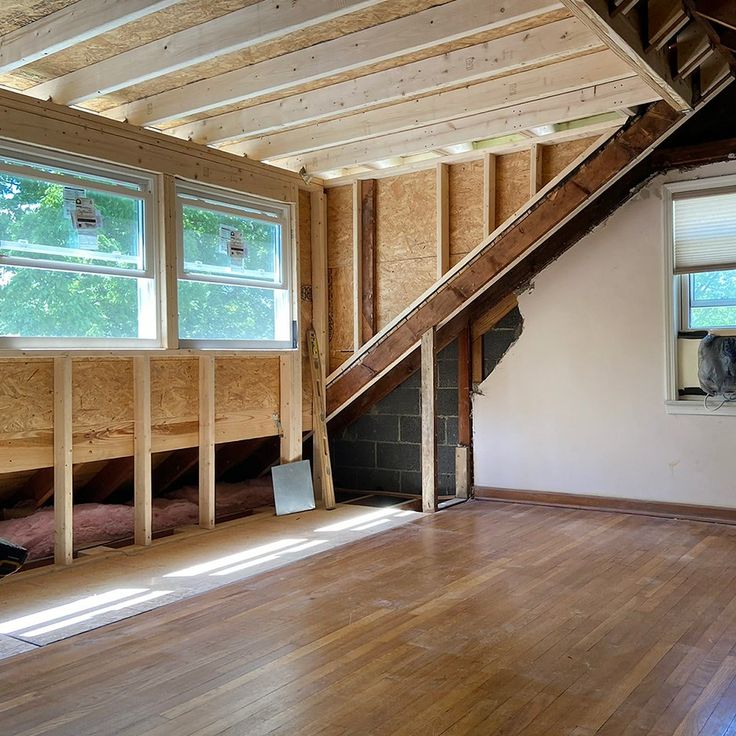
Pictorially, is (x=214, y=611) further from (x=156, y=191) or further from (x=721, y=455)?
(x=721, y=455)

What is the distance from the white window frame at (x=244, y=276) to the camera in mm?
5129

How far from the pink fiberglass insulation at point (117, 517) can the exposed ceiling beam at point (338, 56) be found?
104 inches

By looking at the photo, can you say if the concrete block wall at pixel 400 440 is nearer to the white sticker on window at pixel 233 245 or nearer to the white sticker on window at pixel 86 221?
the white sticker on window at pixel 233 245

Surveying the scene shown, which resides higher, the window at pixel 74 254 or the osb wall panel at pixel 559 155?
the osb wall panel at pixel 559 155

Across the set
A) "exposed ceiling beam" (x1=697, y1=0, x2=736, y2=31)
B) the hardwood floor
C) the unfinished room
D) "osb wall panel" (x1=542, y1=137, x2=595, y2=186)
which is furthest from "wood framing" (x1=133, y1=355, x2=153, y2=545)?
"exposed ceiling beam" (x1=697, y1=0, x2=736, y2=31)

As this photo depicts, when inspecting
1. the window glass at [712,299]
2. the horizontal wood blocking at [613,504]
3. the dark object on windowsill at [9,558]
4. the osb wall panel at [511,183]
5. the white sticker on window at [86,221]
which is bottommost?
the horizontal wood blocking at [613,504]

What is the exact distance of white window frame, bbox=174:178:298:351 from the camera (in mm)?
5129

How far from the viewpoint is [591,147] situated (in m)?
4.96

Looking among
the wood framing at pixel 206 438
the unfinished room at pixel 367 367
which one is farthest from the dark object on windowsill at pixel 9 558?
the wood framing at pixel 206 438

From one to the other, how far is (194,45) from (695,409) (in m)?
4.14

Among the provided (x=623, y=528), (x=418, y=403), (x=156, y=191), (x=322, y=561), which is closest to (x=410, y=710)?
(x=322, y=561)

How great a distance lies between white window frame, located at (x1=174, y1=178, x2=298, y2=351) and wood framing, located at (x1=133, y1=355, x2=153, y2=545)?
1.21ft

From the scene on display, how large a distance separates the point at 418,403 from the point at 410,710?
13.6ft

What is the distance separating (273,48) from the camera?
158 inches
